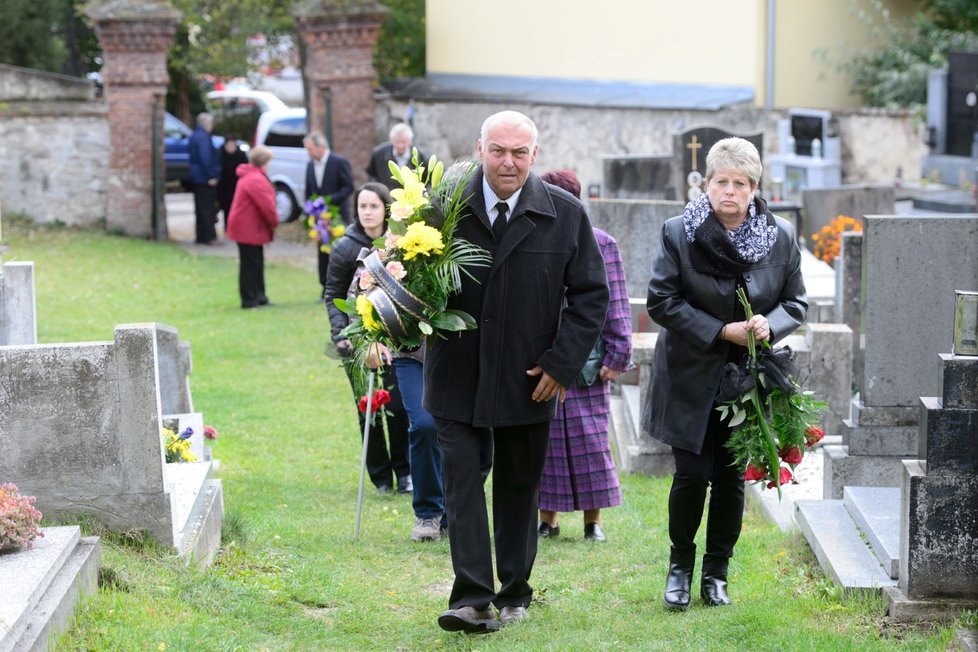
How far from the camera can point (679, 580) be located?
17.7ft

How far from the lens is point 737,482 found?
5.38m

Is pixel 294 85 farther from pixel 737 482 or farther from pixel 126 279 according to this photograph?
pixel 737 482

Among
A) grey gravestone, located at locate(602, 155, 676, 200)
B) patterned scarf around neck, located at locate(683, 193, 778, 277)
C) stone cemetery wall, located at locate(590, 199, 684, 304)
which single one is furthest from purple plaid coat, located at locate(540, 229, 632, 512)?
grey gravestone, located at locate(602, 155, 676, 200)

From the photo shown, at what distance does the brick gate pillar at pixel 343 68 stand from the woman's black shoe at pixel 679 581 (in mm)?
16798

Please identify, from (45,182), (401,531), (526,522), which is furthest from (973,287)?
(45,182)

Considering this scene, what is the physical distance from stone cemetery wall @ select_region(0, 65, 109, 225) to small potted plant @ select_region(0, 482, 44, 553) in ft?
58.4

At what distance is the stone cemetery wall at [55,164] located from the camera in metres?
21.4

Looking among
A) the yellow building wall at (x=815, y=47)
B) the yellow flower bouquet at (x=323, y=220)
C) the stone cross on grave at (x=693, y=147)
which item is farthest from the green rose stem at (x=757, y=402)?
the yellow building wall at (x=815, y=47)

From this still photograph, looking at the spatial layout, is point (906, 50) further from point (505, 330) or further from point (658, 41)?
point (505, 330)

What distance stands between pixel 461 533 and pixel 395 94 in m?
18.8

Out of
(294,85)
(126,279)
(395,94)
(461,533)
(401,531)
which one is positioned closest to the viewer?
(461,533)

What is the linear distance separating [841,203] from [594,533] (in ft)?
33.0

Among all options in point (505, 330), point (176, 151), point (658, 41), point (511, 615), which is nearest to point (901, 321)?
point (505, 330)

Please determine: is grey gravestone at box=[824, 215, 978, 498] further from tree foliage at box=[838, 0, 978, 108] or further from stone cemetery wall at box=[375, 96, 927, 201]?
tree foliage at box=[838, 0, 978, 108]
